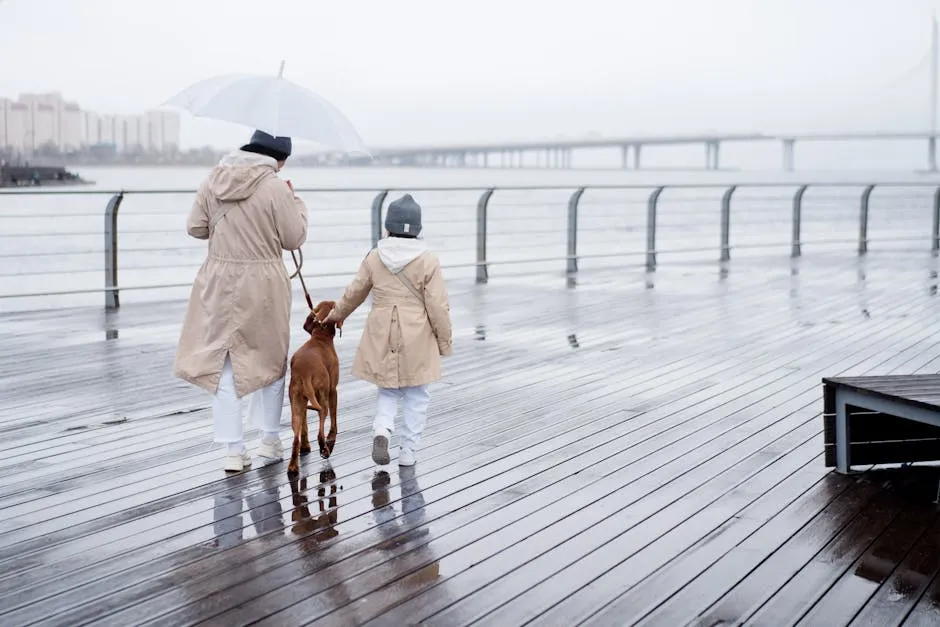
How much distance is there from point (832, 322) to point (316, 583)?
6426mm

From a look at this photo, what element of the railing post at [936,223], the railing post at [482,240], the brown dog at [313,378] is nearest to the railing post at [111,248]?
the railing post at [482,240]

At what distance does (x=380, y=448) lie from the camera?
4367mm

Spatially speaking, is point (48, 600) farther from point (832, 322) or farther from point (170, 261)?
point (170, 261)

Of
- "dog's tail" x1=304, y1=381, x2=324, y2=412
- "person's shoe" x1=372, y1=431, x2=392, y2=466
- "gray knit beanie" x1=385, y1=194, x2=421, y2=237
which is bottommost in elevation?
"person's shoe" x1=372, y1=431, x2=392, y2=466

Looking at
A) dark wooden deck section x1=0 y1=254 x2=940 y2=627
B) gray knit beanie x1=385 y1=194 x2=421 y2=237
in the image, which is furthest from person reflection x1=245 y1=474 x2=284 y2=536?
gray knit beanie x1=385 y1=194 x2=421 y2=237

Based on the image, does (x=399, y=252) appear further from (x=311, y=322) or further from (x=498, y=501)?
(x=498, y=501)

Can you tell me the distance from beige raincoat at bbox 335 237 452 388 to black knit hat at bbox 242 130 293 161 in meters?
0.48

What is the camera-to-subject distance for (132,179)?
59219 mm

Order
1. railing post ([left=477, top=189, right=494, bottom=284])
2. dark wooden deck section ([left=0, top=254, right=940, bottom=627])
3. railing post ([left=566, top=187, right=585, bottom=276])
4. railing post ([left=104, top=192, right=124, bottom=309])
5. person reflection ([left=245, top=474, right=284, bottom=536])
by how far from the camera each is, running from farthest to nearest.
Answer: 1. railing post ([left=566, top=187, right=585, bottom=276])
2. railing post ([left=477, top=189, right=494, bottom=284])
3. railing post ([left=104, top=192, right=124, bottom=309])
4. person reflection ([left=245, top=474, right=284, bottom=536])
5. dark wooden deck section ([left=0, top=254, right=940, bottom=627])

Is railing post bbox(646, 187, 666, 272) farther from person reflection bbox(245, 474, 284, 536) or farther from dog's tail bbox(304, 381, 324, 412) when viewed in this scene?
person reflection bbox(245, 474, 284, 536)

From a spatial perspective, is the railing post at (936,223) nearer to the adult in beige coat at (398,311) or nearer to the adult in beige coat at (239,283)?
the adult in beige coat at (398,311)

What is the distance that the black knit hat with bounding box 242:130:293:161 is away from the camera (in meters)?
4.36

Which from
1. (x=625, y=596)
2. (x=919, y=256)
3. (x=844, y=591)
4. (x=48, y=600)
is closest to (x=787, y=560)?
(x=844, y=591)

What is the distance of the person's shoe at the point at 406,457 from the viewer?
450 centimetres
